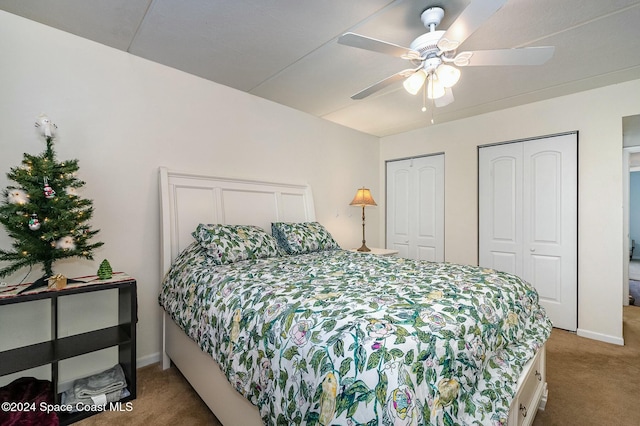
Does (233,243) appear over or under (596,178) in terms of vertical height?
under

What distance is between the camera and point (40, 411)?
162 cm

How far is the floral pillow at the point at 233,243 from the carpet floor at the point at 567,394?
93 centimetres

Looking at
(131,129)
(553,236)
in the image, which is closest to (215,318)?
(131,129)

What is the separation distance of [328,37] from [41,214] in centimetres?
215

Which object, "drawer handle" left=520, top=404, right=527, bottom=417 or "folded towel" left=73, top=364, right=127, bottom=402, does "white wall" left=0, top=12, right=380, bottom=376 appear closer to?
"folded towel" left=73, top=364, right=127, bottom=402

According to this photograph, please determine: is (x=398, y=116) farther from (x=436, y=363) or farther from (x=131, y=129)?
(x=436, y=363)

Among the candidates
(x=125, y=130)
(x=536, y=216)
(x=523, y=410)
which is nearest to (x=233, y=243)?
(x=125, y=130)

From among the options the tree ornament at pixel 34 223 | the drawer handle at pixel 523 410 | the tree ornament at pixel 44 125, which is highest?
the tree ornament at pixel 44 125

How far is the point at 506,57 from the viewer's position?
1.69m

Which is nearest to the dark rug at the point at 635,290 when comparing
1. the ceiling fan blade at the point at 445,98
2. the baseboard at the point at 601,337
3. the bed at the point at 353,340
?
the baseboard at the point at 601,337

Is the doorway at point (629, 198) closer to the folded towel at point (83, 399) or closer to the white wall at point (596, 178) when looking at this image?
the white wall at point (596, 178)

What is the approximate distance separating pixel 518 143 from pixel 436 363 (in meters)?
3.38

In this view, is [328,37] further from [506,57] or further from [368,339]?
[368,339]

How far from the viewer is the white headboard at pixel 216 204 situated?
2.41 meters
